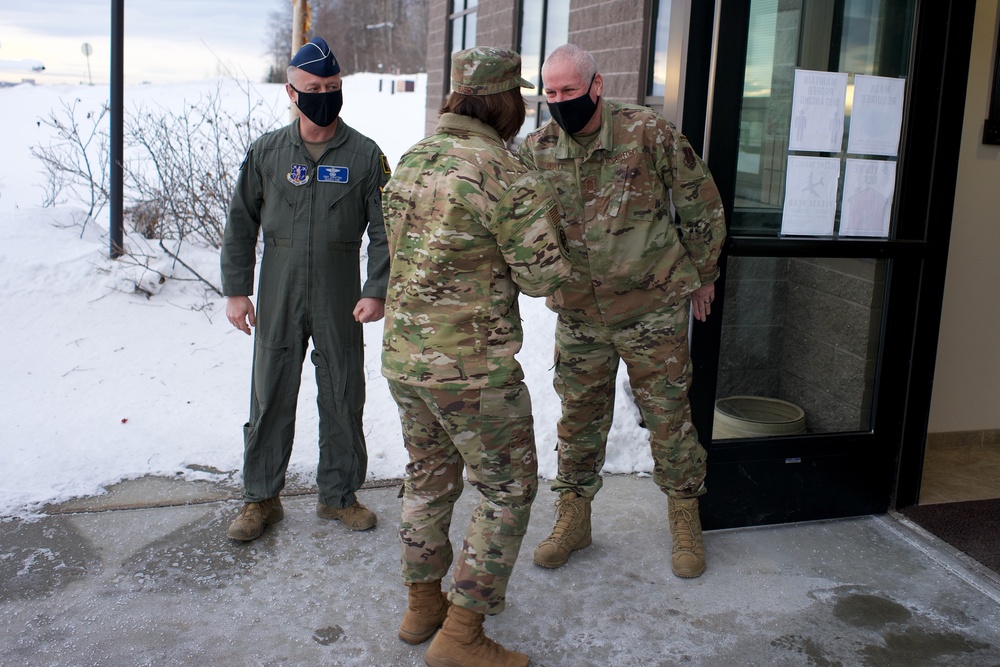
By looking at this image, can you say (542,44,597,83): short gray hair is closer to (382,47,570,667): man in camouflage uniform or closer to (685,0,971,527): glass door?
(382,47,570,667): man in camouflage uniform

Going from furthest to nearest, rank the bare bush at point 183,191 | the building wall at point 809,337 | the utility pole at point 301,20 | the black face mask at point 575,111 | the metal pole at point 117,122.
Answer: the utility pole at point 301,20 → the bare bush at point 183,191 → the metal pole at point 117,122 → the building wall at point 809,337 → the black face mask at point 575,111

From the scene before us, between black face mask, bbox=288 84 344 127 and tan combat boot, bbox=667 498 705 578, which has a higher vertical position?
black face mask, bbox=288 84 344 127

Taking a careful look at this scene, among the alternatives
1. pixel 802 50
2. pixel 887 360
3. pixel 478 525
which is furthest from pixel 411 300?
pixel 887 360

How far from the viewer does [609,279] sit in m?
3.11

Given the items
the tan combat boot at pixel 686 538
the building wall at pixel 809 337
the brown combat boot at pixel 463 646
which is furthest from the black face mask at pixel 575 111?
the brown combat boot at pixel 463 646

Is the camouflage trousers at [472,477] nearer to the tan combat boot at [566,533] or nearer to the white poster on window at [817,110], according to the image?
the tan combat boot at [566,533]

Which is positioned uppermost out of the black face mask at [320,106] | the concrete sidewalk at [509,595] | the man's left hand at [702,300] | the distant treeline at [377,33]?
the distant treeline at [377,33]

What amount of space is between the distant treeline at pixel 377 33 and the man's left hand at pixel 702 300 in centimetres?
3184

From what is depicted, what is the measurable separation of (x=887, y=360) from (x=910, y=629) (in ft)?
3.76

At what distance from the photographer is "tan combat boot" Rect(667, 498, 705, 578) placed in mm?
3260

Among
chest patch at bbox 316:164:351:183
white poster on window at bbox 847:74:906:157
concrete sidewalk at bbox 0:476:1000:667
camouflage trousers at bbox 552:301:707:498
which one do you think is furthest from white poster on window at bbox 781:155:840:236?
chest patch at bbox 316:164:351:183

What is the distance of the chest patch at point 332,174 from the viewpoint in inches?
128

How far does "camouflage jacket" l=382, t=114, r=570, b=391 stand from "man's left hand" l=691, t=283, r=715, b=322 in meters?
1.01

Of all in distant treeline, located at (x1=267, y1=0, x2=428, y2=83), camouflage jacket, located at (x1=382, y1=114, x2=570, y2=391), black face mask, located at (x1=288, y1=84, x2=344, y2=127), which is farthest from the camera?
distant treeline, located at (x1=267, y1=0, x2=428, y2=83)
